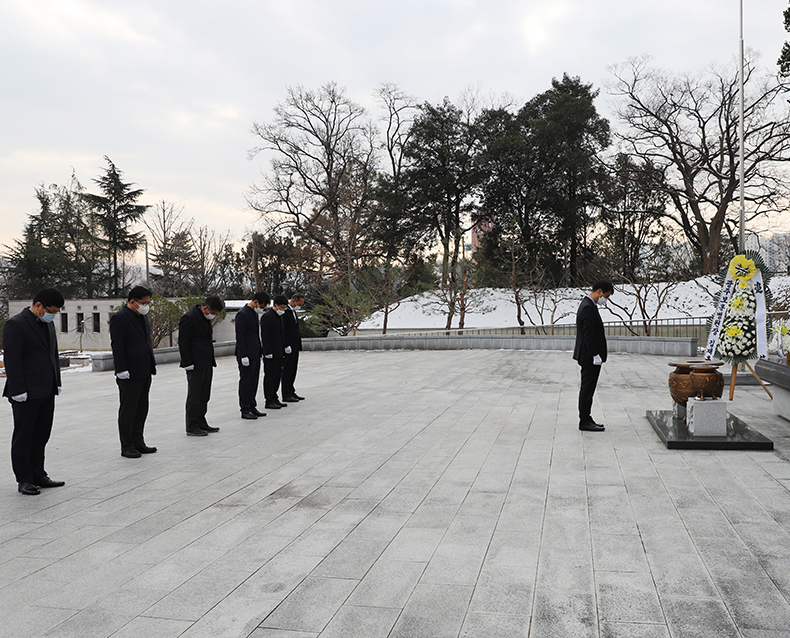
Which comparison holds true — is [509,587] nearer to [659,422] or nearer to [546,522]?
[546,522]

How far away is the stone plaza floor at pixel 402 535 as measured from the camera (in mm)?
2789

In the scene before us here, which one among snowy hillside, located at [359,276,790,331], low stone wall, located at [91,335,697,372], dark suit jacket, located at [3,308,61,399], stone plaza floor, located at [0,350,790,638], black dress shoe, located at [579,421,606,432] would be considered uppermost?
snowy hillside, located at [359,276,790,331]

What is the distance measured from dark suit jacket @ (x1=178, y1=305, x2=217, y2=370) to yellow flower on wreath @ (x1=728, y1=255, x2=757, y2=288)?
7.07m

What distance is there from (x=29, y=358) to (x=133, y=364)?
131cm

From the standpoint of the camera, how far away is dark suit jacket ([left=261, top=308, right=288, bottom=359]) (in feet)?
29.0

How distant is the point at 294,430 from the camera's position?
736cm

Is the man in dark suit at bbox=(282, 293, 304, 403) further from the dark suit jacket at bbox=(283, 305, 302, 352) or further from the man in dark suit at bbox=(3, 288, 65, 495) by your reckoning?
the man in dark suit at bbox=(3, 288, 65, 495)

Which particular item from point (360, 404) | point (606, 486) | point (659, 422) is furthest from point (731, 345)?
point (360, 404)

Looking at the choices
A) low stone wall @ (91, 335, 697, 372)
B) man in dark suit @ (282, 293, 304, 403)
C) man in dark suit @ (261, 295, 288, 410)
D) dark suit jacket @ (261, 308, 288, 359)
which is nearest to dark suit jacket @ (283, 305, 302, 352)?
man in dark suit @ (282, 293, 304, 403)

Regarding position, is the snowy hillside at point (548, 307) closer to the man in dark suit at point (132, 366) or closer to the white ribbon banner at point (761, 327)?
the white ribbon banner at point (761, 327)

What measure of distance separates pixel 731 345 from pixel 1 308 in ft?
153

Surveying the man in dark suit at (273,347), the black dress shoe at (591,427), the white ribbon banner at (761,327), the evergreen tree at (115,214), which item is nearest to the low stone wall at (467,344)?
the white ribbon banner at (761,327)

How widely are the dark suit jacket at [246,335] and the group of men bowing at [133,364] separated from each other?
0.05ft

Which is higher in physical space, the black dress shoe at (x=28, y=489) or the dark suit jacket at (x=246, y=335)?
the dark suit jacket at (x=246, y=335)
